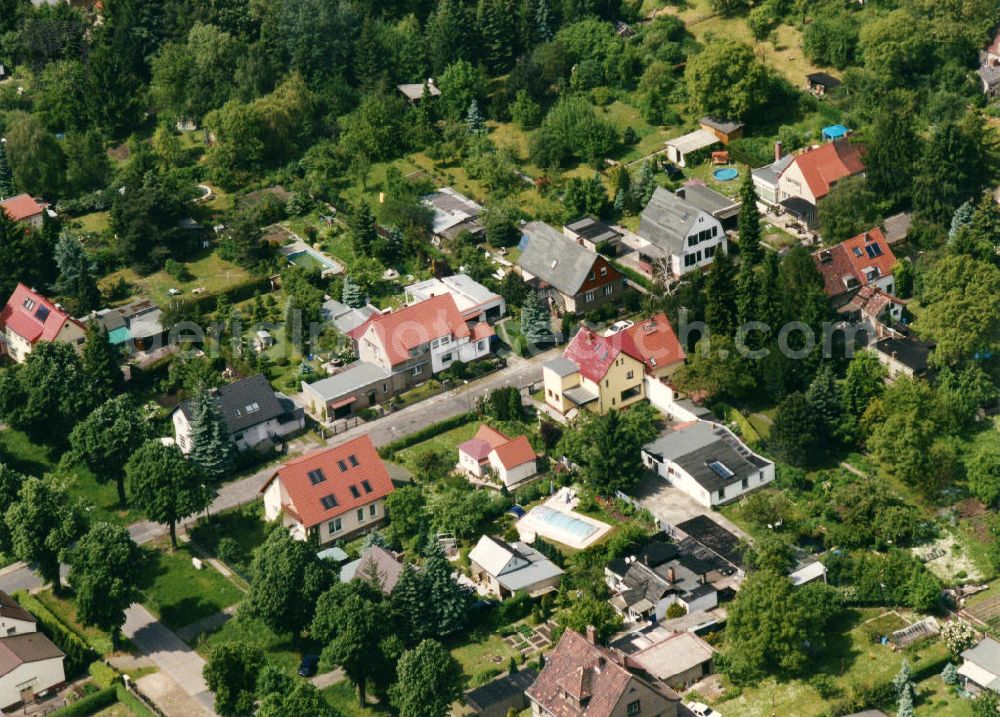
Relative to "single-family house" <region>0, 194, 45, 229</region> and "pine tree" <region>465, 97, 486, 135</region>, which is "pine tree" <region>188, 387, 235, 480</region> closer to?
"single-family house" <region>0, 194, 45, 229</region>

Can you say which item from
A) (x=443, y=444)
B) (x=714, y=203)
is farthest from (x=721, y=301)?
(x=443, y=444)

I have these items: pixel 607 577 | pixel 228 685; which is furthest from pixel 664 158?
pixel 228 685

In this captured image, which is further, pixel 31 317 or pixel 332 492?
pixel 31 317

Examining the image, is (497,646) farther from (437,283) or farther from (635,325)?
(437,283)

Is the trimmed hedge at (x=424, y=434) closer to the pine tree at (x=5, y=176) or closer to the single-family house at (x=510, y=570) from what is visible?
the single-family house at (x=510, y=570)


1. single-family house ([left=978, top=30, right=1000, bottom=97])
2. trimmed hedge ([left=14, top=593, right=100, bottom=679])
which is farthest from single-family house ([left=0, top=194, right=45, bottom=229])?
single-family house ([left=978, top=30, right=1000, bottom=97])

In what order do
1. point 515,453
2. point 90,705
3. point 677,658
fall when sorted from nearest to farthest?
point 677,658 → point 90,705 → point 515,453

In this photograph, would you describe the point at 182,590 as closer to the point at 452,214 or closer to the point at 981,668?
the point at 981,668

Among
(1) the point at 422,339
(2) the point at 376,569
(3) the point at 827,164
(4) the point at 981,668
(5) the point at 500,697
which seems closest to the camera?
(4) the point at 981,668

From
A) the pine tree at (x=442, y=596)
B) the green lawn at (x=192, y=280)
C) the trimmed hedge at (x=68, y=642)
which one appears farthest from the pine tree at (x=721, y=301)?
the trimmed hedge at (x=68, y=642)
